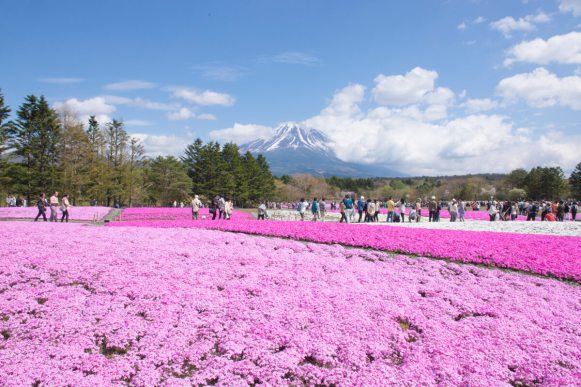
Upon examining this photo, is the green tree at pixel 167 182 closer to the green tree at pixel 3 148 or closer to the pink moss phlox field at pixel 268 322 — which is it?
the green tree at pixel 3 148

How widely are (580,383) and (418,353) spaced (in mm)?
2439

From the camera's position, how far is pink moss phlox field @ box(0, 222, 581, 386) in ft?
19.0

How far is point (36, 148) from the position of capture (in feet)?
165

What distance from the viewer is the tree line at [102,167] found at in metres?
49.5

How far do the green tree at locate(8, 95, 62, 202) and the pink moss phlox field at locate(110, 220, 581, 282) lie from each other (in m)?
40.9

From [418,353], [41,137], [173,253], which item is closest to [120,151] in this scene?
[41,137]

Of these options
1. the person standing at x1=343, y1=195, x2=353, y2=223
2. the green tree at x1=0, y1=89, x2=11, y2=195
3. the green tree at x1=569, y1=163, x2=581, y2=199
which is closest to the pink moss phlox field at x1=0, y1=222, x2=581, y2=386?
the person standing at x1=343, y1=195, x2=353, y2=223

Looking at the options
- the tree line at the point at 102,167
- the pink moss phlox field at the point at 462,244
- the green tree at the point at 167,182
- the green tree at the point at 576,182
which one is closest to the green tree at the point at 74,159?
the tree line at the point at 102,167

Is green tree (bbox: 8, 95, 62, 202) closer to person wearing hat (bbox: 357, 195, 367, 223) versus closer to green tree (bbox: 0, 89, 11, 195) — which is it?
green tree (bbox: 0, 89, 11, 195)

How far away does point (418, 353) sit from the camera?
6.49m

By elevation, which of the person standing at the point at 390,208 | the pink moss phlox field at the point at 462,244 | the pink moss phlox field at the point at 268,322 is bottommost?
the pink moss phlox field at the point at 268,322

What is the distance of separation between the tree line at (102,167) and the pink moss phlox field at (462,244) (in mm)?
42064

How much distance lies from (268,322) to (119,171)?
6245 cm

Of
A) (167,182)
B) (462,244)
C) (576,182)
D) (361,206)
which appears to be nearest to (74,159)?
(167,182)
